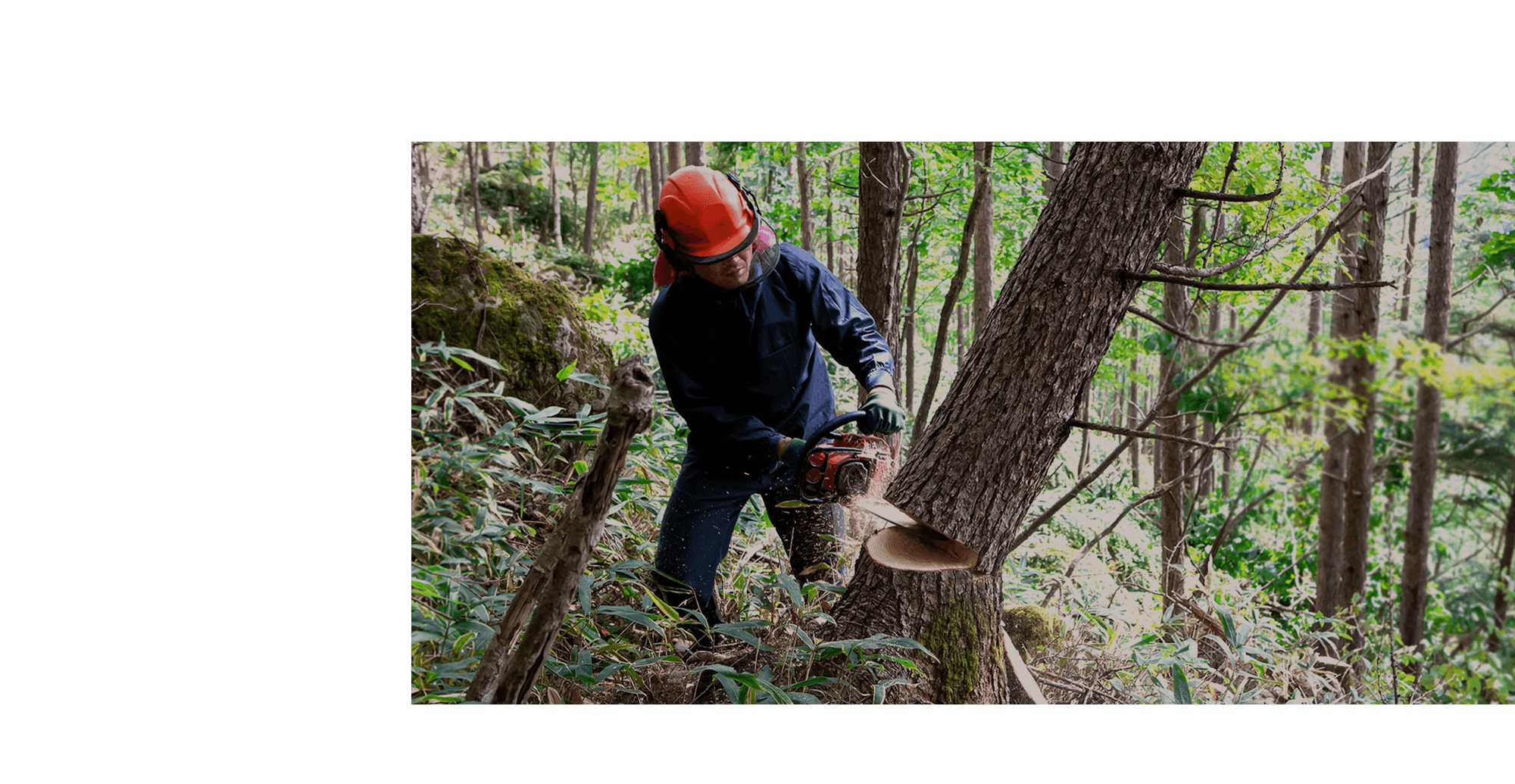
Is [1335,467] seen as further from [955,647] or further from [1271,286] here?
[955,647]

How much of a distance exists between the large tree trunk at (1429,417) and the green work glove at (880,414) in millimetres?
1248

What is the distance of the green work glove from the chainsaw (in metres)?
0.04

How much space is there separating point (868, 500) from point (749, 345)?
70 centimetres

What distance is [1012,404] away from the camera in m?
2.16

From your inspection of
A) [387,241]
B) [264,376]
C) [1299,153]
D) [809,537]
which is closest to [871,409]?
[809,537]

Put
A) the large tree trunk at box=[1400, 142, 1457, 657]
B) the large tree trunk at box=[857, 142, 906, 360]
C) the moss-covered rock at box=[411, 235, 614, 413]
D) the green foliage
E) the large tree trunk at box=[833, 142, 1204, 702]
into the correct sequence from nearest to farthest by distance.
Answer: the large tree trunk at box=[1400, 142, 1457, 657] → the large tree trunk at box=[833, 142, 1204, 702] → the moss-covered rock at box=[411, 235, 614, 413] → the large tree trunk at box=[857, 142, 906, 360] → the green foliage

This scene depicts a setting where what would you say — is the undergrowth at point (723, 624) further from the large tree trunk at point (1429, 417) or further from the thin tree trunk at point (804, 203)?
the thin tree trunk at point (804, 203)

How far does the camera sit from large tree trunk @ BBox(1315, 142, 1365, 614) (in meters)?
1.52

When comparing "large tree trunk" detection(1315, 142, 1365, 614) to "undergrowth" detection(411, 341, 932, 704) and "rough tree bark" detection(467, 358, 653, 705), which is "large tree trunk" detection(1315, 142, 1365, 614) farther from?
"rough tree bark" detection(467, 358, 653, 705)

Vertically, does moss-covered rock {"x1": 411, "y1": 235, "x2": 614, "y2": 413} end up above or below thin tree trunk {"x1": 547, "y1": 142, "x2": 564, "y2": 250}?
below

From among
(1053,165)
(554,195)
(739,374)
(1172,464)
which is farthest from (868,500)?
(554,195)

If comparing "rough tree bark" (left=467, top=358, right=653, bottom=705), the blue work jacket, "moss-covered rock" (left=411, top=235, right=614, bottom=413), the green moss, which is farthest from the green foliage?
"rough tree bark" (left=467, top=358, right=653, bottom=705)

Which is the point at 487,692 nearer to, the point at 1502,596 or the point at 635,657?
the point at 635,657

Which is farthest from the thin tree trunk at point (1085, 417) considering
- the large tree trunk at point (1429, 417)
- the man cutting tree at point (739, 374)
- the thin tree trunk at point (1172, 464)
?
the large tree trunk at point (1429, 417)
